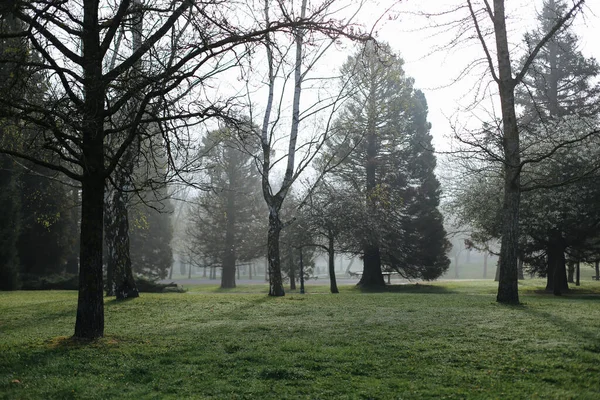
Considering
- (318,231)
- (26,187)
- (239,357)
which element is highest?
(26,187)

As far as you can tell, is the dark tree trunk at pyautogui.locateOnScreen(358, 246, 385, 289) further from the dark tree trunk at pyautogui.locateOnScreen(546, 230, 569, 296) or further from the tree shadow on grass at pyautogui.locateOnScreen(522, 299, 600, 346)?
the tree shadow on grass at pyautogui.locateOnScreen(522, 299, 600, 346)

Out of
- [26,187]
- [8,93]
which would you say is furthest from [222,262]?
[8,93]

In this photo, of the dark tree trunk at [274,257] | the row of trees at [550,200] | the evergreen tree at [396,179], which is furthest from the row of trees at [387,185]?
the dark tree trunk at [274,257]

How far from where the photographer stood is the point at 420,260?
30.2 meters

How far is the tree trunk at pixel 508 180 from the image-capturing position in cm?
1312

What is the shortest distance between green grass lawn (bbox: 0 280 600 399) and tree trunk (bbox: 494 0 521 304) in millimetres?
2905

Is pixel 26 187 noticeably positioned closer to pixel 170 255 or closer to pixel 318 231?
pixel 318 231

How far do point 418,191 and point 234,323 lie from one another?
2329 cm

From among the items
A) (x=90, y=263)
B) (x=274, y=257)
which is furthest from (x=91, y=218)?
(x=274, y=257)

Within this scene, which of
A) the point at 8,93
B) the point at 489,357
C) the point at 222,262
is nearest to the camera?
the point at 489,357

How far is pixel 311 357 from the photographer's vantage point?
657cm

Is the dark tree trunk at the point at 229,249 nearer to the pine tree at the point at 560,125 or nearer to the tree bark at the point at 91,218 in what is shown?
the pine tree at the point at 560,125

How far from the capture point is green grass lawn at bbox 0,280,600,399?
545 centimetres

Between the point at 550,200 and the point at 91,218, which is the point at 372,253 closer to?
the point at 550,200
